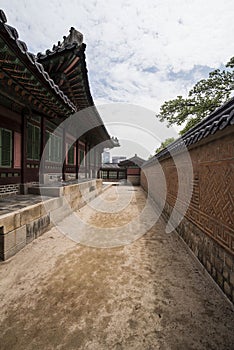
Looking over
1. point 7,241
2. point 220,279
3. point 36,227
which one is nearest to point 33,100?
point 36,227

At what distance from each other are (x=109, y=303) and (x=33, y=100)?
498cm

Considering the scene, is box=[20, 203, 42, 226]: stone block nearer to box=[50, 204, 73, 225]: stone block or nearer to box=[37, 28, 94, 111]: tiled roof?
box=[50, 204, 73, 225]: stone block

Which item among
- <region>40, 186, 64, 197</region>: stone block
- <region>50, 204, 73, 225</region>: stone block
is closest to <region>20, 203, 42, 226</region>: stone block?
<region>50, 204, 73, 225</region>: stone block

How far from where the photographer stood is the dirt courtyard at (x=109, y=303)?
6.07 feet

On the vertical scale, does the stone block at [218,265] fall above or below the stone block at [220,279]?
above

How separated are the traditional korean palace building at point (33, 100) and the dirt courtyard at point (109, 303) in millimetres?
3284

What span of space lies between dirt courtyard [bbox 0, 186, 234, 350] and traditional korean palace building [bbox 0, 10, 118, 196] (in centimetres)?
328

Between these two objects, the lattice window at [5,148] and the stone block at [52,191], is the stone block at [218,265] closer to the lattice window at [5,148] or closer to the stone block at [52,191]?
the stone block at [52,191]

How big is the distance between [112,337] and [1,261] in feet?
7.81

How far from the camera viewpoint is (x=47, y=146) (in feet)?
26.5

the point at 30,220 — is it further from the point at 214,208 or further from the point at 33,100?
the point at 214,208

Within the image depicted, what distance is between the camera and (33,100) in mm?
5023

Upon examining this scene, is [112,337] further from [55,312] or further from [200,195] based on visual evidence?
[200,195]

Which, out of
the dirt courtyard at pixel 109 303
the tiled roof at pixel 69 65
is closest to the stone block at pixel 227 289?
the dirt courtyard at pixel 109 303
